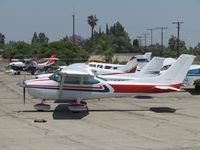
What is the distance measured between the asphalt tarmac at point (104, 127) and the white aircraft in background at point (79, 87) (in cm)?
63

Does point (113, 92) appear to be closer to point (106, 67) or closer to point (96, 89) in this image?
point (96, 89)

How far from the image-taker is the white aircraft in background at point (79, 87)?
1800 cm

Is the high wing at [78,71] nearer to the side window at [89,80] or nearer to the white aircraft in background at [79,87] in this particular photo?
the white aircraft in background at [79,87]

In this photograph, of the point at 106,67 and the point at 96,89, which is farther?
the point at 106,67

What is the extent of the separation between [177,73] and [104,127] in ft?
21.3

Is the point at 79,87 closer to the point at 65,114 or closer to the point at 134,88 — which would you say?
the point at 65,114

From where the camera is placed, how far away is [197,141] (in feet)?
38.5

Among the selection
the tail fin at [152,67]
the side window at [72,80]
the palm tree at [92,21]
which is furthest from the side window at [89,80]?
the palm tree at [92,21]

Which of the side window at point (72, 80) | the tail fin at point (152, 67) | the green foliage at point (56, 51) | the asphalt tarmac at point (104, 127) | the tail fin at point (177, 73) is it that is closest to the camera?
the asphalt tarmac at point (104, 127)

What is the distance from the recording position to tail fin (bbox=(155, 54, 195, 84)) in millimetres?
19375

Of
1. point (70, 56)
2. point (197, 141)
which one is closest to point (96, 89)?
point (197, 141)

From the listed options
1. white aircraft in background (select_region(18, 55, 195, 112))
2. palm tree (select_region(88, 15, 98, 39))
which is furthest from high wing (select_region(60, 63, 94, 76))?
palm tree (select_region(88, 15, 98, 39))

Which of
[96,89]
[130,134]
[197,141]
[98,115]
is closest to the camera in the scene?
[197,141]

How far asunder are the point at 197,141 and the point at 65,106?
9100mm
